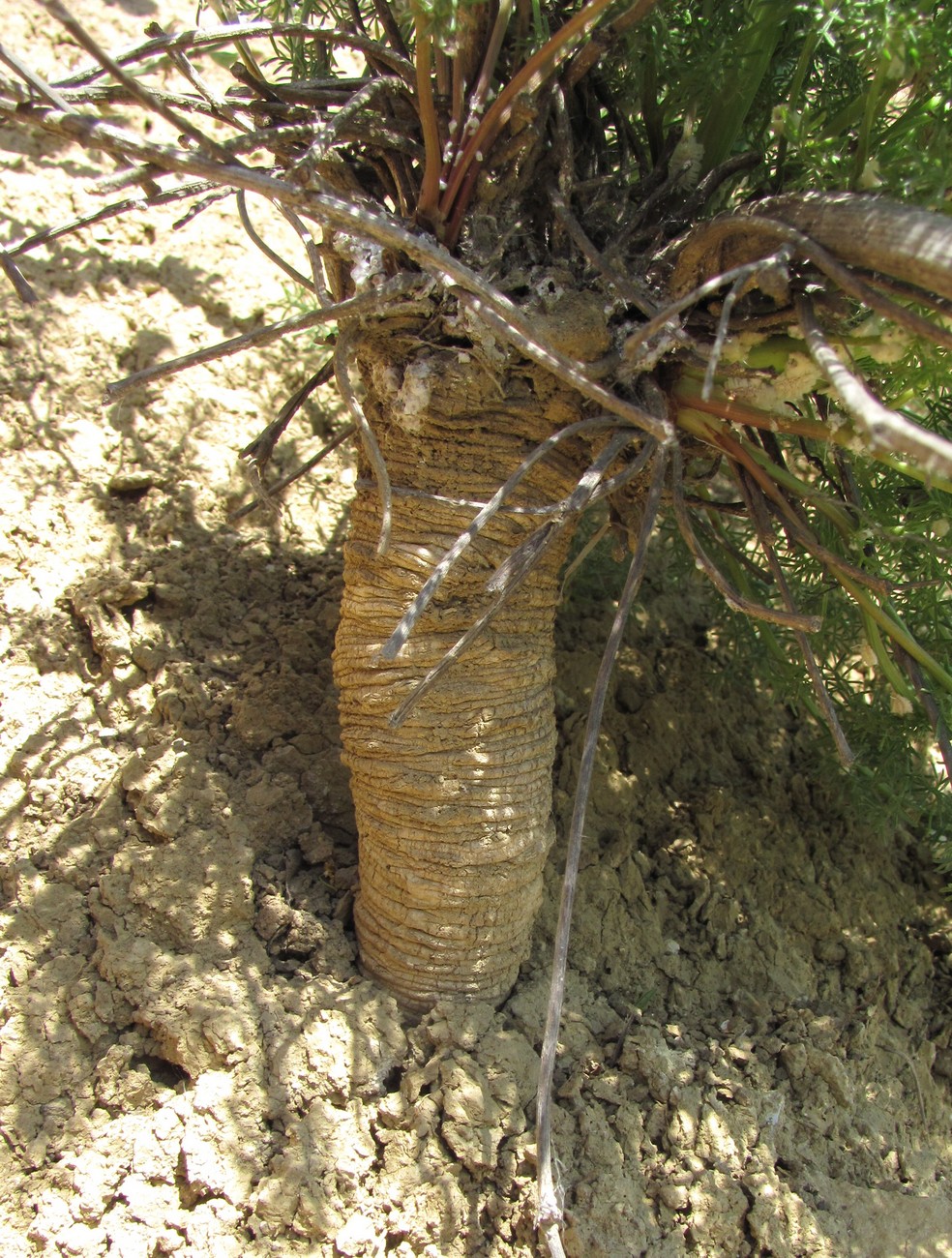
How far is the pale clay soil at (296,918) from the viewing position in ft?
5.54

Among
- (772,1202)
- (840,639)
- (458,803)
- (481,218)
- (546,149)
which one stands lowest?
(772,1202)

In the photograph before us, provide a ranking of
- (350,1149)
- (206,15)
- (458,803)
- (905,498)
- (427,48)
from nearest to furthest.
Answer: (427,48) → (350,1149) → (458,803) → (905,498) → (206,15)

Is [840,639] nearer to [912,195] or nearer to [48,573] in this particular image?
[912,195]

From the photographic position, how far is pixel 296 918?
2.03 meters

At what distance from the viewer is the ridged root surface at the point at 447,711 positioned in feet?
6.41

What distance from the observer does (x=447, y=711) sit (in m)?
1.96

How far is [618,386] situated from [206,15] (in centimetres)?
252

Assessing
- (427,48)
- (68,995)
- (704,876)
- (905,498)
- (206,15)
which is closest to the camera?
(427,48)

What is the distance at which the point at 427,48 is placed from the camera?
1.57 meters

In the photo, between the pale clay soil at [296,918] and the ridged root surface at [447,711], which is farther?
the ridged root surface at [447,711]

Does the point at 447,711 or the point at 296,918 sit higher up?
the point at 447,711

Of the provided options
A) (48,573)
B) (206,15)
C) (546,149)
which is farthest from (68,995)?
(206,15)

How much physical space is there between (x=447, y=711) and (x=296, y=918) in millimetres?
539

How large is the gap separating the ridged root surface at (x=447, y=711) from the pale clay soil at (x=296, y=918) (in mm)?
139
